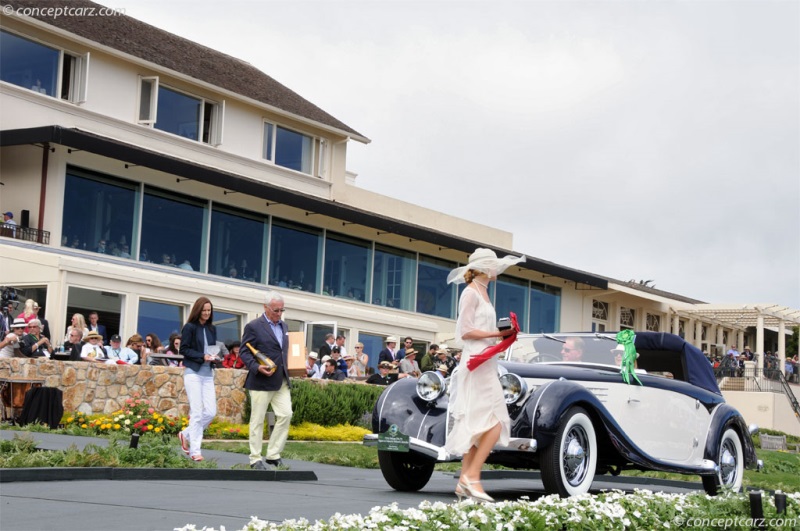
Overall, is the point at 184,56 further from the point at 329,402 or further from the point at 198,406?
the point at 198,406

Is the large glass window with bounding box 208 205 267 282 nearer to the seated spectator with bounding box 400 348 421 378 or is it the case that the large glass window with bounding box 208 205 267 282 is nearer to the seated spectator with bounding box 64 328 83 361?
the seated spectator with bounding box 400 348 421 378

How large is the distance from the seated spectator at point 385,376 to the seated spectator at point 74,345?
Answer: 22.0 feet

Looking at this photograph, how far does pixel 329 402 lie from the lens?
21.3 m

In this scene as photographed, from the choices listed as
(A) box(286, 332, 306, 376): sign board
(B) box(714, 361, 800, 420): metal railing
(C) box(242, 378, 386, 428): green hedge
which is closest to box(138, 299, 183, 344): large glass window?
(C) box(242, 378, 386, 428): green hedge

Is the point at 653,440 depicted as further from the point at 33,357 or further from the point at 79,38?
the point at 79,38

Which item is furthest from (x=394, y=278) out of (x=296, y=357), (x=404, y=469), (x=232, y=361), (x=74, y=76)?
(x=404, y=469)

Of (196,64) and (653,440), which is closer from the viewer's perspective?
(653,440)

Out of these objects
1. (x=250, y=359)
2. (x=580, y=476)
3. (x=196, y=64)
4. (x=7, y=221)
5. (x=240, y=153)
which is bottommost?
(x=580, y=476)

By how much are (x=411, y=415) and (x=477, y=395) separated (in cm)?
163

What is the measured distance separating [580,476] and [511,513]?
379cm

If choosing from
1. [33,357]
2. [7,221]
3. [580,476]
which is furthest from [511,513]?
[7,221]

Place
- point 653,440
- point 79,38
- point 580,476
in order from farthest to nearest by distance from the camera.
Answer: point 79,38
point 653,440
point 580,476

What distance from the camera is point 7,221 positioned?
24.7 m
